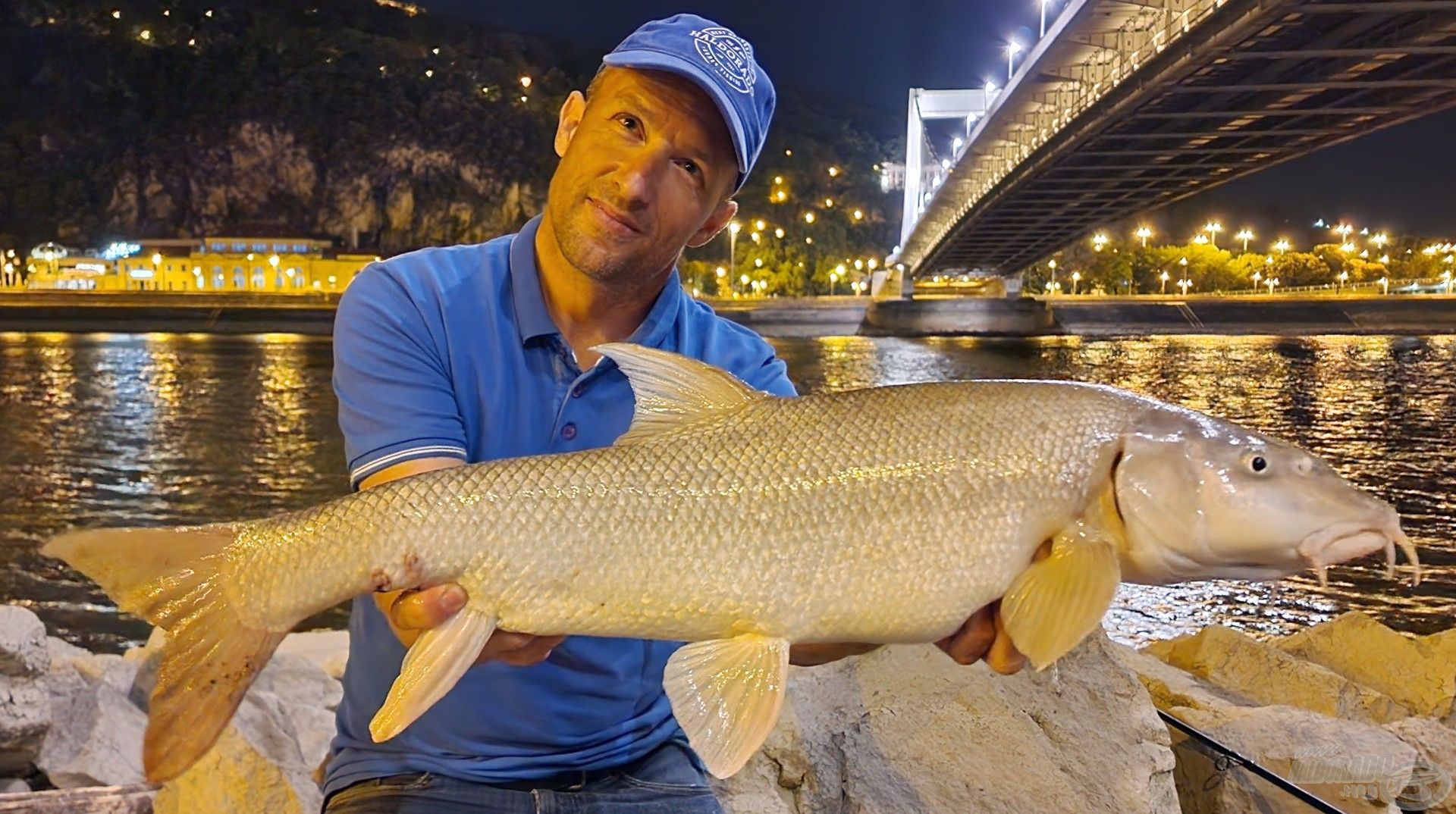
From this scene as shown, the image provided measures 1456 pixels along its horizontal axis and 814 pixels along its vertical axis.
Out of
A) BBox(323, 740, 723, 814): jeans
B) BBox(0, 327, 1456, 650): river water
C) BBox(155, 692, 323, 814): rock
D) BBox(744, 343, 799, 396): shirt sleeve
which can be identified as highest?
BBox(744, 343, 799, 396): shirt sleeve

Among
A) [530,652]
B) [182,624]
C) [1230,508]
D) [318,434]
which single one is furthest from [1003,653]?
[318,434]

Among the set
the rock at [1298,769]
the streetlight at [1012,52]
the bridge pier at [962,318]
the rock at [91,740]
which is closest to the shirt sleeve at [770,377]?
the rock at [1298,769]

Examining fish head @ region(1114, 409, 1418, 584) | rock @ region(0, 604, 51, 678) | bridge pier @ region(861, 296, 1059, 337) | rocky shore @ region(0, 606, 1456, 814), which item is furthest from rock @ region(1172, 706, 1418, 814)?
bridge pier @ region(861, 296, 1059, 337)

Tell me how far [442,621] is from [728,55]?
65.4 inches

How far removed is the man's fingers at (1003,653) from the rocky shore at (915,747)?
118cm

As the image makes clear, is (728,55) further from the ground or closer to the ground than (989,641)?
further from the ground

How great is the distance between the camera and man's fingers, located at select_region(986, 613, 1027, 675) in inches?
93.9

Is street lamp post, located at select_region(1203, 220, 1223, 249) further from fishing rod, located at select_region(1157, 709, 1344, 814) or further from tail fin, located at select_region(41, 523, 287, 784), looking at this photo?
tail fin, located at select_region(41, 523, 287, 784)

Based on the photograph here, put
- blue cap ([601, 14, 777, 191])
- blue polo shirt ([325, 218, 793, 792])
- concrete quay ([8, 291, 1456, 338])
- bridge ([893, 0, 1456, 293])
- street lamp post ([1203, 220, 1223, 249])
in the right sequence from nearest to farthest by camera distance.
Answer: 1. blue polo shirt ([325, 218, 793, 792])
2. blue cap ([601, 14, 777, 191])
3. bridge ([893, 0, 1456, 293])
4. concrete quay ([8, 291, 1456, 338])
5. street lamp post ([1203, 220, 1223, 249])

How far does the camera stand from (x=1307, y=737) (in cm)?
448

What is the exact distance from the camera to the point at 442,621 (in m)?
2.24

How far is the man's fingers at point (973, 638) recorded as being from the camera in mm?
2404

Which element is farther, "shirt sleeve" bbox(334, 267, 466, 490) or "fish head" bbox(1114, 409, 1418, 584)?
"shirt sleeve" bbox(334, 267, 466, 490)

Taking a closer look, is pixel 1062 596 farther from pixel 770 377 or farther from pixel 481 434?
pixel 481 434
